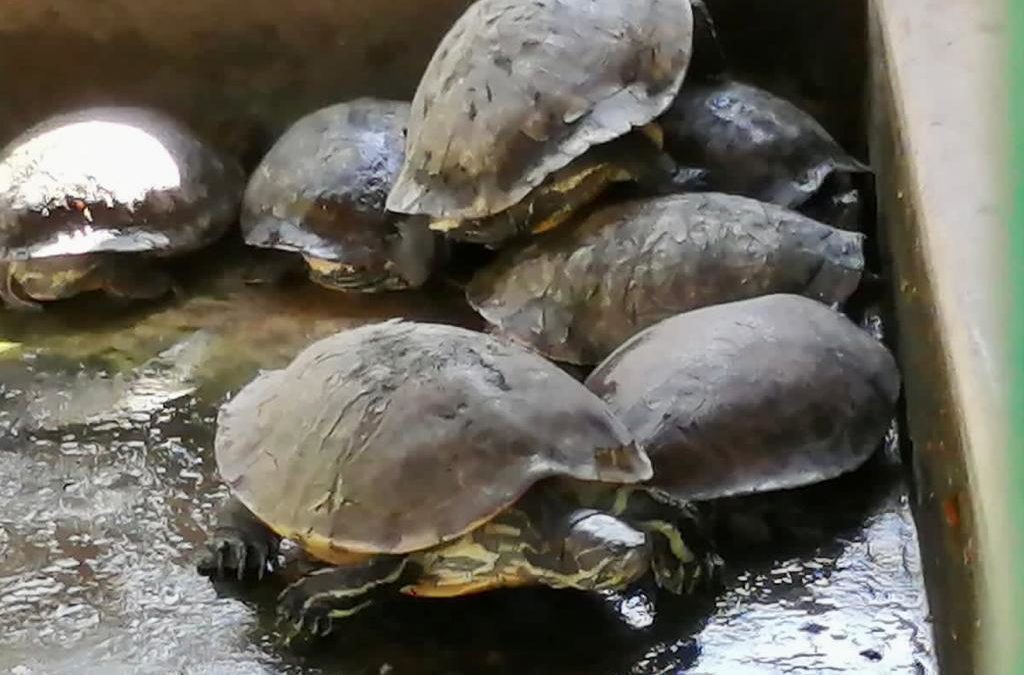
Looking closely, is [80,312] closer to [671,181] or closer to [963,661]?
[671,181]

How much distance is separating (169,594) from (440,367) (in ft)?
1.19

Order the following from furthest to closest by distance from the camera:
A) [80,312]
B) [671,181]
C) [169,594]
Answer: [80,312] < [671,181] < [169,594]

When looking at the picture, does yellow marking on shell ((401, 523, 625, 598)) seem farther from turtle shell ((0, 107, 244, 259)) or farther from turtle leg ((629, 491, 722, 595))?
turtle shell ((0, 107, 244, 259))

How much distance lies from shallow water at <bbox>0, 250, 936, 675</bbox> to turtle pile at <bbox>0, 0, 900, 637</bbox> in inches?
1.6

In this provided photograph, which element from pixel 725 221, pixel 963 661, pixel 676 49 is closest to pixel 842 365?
pixel 725 221

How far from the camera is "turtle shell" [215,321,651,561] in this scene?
1.12 metres

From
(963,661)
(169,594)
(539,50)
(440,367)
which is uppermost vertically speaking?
(539,50)

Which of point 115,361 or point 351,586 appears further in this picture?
point 115,361

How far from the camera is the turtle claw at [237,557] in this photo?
1.32m

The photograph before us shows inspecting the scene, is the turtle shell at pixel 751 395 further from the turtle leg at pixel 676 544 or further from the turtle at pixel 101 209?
the turtle at pixel 101 209

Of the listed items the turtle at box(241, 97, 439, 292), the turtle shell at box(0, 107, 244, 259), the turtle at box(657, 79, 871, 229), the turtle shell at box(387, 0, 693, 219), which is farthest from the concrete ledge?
the turtle shell at box(0, 107, 244, 259)

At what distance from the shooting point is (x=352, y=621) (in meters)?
1.26

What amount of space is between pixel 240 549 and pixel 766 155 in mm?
831

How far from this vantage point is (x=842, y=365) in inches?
53.9
